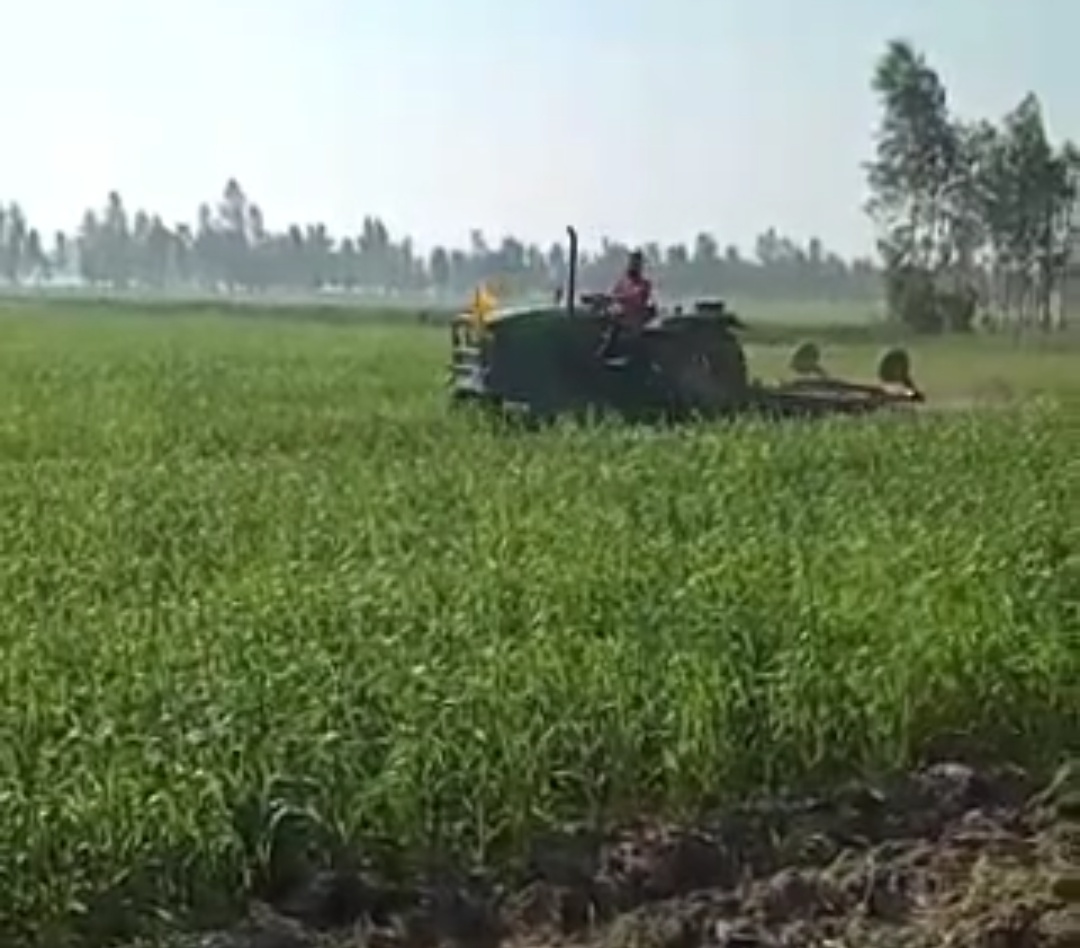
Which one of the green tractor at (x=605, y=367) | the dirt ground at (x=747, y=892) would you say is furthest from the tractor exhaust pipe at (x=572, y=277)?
the dirt ground at (x=747, y=892)

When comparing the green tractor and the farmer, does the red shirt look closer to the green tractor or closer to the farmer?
the farmer

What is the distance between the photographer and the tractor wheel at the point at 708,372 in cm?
1684

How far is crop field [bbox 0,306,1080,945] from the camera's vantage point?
4961 mm

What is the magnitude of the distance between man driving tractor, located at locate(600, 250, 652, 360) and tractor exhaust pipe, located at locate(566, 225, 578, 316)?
0.32 metres

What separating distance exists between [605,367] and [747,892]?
1201 cm

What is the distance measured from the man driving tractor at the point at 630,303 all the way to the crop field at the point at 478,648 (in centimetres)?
362

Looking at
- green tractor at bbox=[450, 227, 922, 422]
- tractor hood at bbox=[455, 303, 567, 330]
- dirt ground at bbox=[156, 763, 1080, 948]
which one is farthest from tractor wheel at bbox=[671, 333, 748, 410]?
dirt ground at bbox=[156, 763, 1080, 948]

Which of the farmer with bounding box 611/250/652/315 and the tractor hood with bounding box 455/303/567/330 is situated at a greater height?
the farmer with bounding box 611/250/652/315

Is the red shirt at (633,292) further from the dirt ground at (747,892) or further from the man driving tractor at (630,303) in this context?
the dirt ground at (747,892)

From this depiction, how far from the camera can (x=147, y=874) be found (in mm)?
4680

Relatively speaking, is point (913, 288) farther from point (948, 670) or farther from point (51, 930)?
point (51, 930)

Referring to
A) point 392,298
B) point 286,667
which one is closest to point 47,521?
point 286,667

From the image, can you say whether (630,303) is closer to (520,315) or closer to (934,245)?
(520,315)

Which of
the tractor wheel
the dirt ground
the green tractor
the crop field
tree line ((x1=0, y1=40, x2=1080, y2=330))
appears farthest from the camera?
tree line ((x1=0, y1=40, x2=1080, y2=330))
